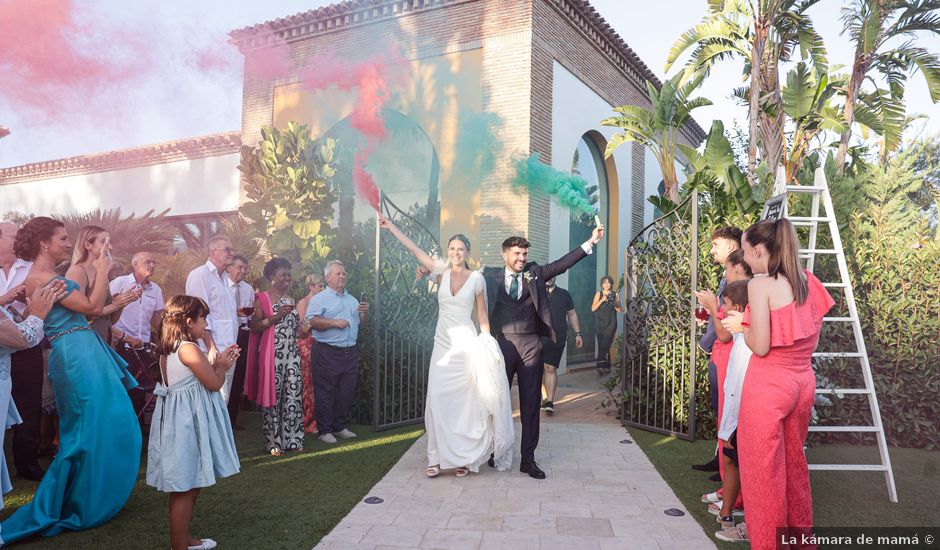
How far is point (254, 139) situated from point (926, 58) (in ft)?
52.2

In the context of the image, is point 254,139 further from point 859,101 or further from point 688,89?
point 859,101

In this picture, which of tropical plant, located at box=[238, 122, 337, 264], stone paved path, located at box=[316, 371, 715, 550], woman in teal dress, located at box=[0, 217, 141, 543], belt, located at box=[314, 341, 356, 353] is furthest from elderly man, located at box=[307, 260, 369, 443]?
tropical plant, located at box=[238, 122, 337, 264]

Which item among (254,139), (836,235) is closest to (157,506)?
(836,235)

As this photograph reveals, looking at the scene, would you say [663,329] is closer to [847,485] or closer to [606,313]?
[847,485]

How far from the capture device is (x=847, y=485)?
5.40 meters

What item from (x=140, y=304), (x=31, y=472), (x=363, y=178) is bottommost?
(x=31, y=472)

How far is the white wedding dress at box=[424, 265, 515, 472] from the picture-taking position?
5.46 m

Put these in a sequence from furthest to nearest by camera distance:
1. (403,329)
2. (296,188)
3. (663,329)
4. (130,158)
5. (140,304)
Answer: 1. (130,158)
2. (296,188)
3. (403,329)
4. (663,329)
5. (140,304)

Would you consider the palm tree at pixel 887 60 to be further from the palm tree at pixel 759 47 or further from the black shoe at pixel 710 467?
the black shoe at pixel 710 467

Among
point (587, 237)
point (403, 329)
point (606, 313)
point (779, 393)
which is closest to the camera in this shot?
point (779, 393)

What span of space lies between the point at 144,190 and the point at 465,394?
53.2 ft

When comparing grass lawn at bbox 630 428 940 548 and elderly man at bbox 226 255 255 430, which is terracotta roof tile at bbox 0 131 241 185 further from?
grass lawn at bbox 630 428 940 548

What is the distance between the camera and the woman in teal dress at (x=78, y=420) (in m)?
3.94

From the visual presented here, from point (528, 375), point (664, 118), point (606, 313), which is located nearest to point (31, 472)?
point (528, 375)
